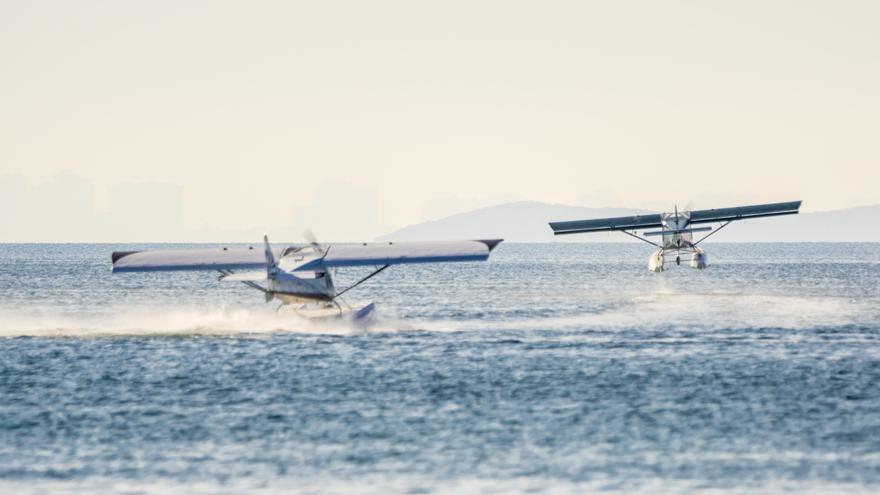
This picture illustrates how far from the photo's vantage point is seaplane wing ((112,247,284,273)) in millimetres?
37406

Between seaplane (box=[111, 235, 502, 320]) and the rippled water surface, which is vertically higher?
seaplane (box=[111, 235, 502, 320])

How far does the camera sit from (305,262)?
3722 cm

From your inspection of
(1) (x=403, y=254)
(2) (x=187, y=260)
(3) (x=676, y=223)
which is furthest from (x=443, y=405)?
(3) (x=676, y=223)

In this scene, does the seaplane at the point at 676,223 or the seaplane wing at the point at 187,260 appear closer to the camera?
the seaplane wing at the point at 187,260

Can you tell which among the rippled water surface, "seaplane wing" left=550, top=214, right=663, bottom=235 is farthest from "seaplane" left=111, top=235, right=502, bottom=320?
"seaplane wing" left=550, top=214, right=663, bottom=235

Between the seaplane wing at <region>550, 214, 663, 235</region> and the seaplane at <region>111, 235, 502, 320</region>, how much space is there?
110 feet

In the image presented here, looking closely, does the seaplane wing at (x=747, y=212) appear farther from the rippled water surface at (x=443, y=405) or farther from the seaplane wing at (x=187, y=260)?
the seaplane wing at (x=187, y=260)

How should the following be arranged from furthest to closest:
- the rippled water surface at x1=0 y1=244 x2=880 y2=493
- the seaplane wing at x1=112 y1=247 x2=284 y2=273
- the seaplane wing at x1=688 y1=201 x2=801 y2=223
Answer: the seaplane wing at x1=688 y1=201 x2=801 y2=223, the seaplane wing at x1=112 y1=247 x2=284 y2=273, the rippled water surface at x1=0 y1=244 x2=880 y2=493

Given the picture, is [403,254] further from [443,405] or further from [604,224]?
[604,224]

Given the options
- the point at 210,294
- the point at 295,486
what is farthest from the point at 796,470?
the point at 210,294

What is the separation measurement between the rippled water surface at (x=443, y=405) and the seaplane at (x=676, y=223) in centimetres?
2675

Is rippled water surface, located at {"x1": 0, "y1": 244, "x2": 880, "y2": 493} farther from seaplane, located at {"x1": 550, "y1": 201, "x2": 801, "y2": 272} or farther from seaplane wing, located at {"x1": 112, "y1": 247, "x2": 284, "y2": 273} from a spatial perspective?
seaplane, located at {"x1": 550, "y1": 201, "x2": 801, "y2": 272}

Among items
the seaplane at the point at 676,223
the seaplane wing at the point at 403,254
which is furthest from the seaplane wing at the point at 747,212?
the seaplane wing at the point at 403,254

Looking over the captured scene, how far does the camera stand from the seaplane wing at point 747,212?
72.9 m
